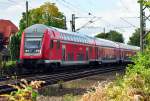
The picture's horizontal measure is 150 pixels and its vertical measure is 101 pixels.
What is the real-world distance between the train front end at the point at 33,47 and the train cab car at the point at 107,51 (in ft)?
53.7

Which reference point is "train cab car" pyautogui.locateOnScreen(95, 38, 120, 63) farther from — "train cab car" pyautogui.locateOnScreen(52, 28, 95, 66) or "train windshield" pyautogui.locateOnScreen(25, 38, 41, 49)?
"train windshield" pyautogui.locateOnScreen(25, 38, 41, 49)

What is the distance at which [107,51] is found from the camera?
56562mm

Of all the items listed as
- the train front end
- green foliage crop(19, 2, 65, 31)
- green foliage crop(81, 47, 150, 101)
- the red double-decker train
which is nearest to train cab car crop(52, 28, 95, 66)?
the red double-decker train

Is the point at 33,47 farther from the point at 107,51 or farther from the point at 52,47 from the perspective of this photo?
the point at 107,51

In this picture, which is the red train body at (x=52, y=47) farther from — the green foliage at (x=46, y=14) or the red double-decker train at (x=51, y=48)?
the green foliage at (x=46, y=14)

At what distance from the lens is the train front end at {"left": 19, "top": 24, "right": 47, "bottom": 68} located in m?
34.9

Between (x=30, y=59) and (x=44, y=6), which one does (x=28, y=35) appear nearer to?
(x=30, y=59)

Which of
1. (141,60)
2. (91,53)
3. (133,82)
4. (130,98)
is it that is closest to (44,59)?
(91,53)

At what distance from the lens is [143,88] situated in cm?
1120

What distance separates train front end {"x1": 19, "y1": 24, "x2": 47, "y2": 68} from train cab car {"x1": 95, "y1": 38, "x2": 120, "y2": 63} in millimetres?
16368

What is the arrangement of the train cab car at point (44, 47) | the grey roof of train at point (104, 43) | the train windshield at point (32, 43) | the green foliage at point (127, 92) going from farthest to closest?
1. the grey roof of train at point (104, 43)
2. the train windshield at point (32, 43)
3. the train cab car at point (44, 47)
4. the green foliage at point (127, 92)

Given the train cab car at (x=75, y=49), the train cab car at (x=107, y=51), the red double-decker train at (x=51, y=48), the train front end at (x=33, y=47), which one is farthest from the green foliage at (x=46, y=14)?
the train front end at (x=33, y=47)

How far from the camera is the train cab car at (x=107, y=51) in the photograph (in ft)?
173

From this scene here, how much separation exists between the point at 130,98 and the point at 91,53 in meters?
38.6
